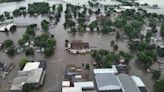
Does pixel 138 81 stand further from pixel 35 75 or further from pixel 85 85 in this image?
pixel 35 75

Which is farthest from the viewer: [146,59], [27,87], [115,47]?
[115,47]

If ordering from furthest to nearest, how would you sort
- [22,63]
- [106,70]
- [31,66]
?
[22,63] < [31,66] < [106,70]

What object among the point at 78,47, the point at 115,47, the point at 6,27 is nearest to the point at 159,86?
the point at 115,47

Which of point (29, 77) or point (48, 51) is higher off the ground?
point (48, 51)

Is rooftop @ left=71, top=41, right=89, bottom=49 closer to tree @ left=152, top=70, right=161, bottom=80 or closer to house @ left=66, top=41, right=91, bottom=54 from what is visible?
house @ left=66, top=41, right=91, bottom=54

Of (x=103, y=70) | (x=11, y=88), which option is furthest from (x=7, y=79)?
(x=103, y=70)

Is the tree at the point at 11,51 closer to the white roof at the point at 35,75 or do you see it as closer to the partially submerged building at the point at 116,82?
the white roof at the point at 35,75

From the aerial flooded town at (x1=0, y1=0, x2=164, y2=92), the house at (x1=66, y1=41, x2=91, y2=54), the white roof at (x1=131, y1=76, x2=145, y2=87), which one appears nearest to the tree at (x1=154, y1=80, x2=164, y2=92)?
the aerial flooded town at (x1=0, y1=0, x2=164, y2=92)

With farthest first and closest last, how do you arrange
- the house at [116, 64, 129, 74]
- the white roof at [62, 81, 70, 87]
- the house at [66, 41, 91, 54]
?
the house at [66, 41, 91, 54] → the house at [116, 64, 129, 74] → the white roof at [62, 81, 70, 87]
